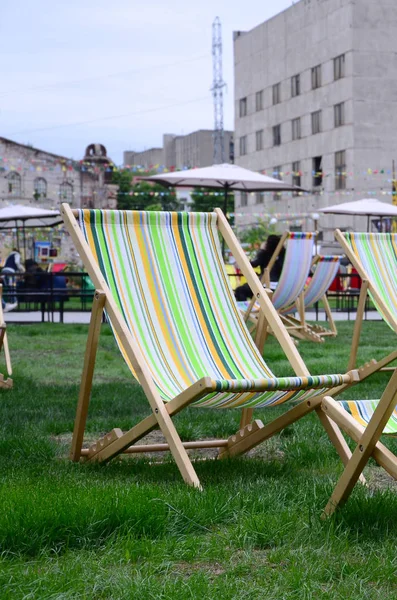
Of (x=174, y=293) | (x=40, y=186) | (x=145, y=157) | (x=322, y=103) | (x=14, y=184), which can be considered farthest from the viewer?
(x=145, y=157)

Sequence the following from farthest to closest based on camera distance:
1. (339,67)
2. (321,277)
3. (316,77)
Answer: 1. (316,77)
2. (339,67)
3. (321,277)

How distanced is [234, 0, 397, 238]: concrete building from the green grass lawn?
3907 centimetres

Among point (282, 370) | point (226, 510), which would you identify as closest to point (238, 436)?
point (226, 510)

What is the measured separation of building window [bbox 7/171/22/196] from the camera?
46.1 meters

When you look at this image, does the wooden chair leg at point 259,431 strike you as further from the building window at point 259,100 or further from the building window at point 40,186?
the building window at point 259,100

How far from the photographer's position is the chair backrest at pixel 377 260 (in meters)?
5.75

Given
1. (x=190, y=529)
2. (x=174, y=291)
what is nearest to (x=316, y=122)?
(x=174, y=291)

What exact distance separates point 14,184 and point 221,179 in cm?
3344

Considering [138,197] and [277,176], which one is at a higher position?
[277,176]

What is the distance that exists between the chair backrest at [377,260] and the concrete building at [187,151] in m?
92.4

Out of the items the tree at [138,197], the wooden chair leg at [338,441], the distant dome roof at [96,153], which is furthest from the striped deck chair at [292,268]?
the tree at [138,197]

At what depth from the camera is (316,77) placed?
156 feet

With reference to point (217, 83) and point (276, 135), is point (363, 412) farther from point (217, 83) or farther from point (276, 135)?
point (217, 83)

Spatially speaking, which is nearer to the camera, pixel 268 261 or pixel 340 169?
pixel 268 261
